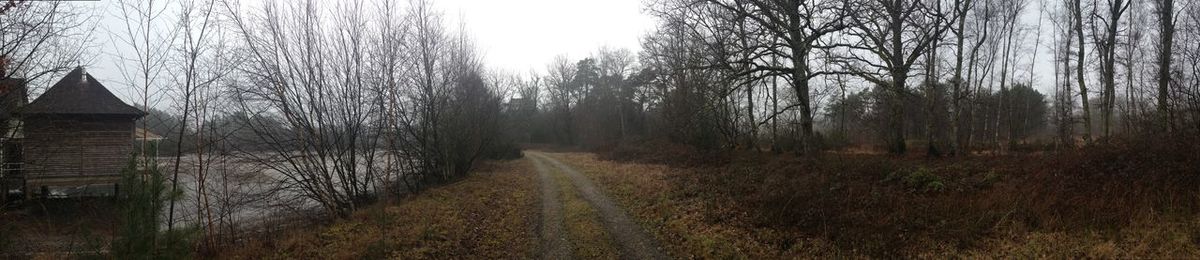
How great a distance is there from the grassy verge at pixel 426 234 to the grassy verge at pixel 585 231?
744 mm

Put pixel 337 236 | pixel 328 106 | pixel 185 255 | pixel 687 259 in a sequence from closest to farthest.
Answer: pixel 185 255, pixel 687 259, pixel 337 236, pixel 328 106

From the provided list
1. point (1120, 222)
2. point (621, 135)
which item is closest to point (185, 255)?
point (1120, 222)

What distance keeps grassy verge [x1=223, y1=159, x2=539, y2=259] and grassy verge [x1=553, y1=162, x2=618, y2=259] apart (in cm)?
74

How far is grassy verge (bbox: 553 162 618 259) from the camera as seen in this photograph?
799 cm

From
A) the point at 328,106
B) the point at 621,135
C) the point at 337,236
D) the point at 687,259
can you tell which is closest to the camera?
the point at 687,259

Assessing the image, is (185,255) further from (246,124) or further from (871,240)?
(871,240)

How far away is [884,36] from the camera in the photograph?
1409 cm

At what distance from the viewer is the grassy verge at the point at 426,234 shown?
329 inches

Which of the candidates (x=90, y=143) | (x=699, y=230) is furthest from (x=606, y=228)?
(x=90, y=143)

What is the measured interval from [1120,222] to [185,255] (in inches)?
483

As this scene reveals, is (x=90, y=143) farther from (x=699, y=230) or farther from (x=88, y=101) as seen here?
(x=699, y=230)

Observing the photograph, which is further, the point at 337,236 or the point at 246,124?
the point at 246,124

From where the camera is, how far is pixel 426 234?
911 cm

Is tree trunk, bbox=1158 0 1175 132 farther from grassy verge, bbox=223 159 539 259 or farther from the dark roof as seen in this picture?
the dark roof
